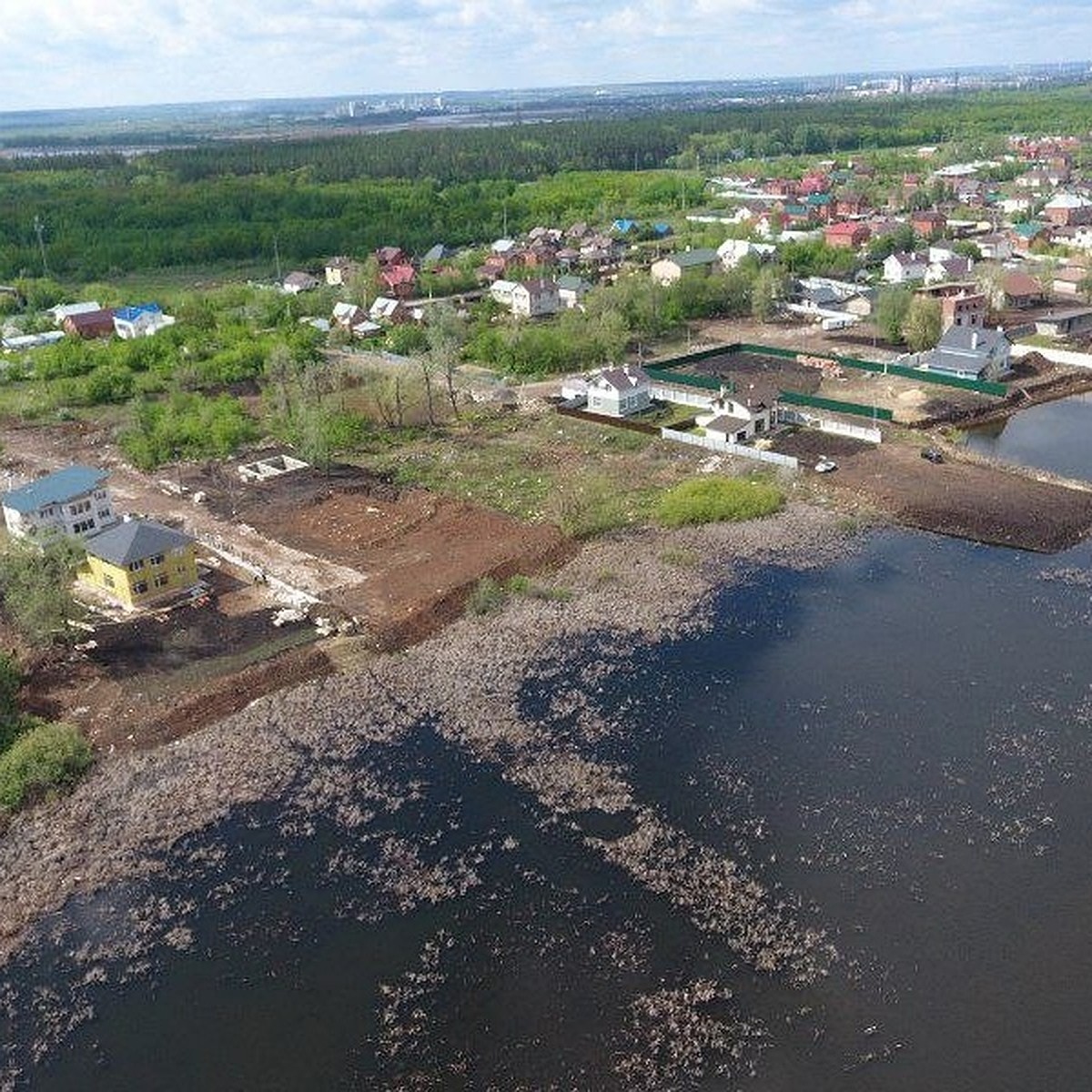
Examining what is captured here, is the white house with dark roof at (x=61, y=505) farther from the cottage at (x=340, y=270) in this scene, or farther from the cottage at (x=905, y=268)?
the cottage at (x=905, y=268)

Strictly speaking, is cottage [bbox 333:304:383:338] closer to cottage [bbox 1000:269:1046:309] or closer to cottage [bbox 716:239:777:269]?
cottage [bbox 716:239:777:269]

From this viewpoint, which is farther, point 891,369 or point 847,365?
point 847,365

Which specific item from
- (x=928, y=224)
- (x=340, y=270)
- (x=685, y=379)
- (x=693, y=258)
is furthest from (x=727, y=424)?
(x=928, y=224)

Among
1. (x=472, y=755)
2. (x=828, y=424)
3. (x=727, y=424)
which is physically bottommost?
(x=472, y=755)

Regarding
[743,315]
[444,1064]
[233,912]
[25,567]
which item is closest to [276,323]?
[743,315]

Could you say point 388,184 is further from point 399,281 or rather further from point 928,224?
point 928,224

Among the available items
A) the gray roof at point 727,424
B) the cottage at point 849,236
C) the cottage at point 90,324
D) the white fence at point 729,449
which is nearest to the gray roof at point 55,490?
the white fence at point 729,449

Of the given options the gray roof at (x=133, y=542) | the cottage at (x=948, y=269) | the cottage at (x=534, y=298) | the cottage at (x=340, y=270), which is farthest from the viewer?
the cottage at (x=340, y=270)
